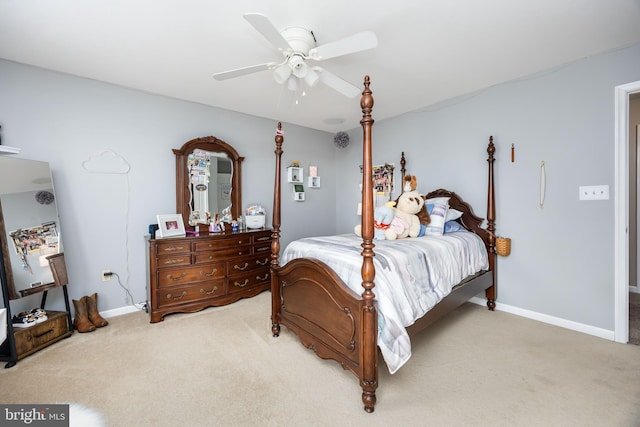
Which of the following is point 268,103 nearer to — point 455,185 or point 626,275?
point 455,185

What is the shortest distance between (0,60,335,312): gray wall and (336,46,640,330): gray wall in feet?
7.90

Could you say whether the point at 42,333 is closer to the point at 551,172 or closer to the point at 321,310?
the point at 321,310

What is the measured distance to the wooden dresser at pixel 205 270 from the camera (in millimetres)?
2688

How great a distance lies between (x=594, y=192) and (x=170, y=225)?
4010mm

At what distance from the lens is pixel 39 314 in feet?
7.37

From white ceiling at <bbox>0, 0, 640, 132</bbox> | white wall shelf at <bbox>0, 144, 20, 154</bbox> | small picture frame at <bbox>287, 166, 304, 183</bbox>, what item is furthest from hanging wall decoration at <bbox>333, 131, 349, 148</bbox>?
white wall shelf at <bbox>0, 144, 20, 154</bbox>

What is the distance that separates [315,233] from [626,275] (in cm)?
342

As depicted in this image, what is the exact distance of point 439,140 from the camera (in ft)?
11.1

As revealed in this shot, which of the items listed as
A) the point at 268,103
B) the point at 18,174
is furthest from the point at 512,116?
the point at 18,174

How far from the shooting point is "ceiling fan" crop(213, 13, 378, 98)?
61.9 inches

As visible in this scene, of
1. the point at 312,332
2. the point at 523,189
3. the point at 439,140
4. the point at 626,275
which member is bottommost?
the point at 312,332

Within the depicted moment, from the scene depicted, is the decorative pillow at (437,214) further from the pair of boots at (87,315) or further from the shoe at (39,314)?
the shoe at (39,314)

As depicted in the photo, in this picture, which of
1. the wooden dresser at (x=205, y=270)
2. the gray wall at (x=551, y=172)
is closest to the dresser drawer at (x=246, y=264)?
the wooden dresser at (x=205, y=270)

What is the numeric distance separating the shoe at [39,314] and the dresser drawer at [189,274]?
0.83 metres
